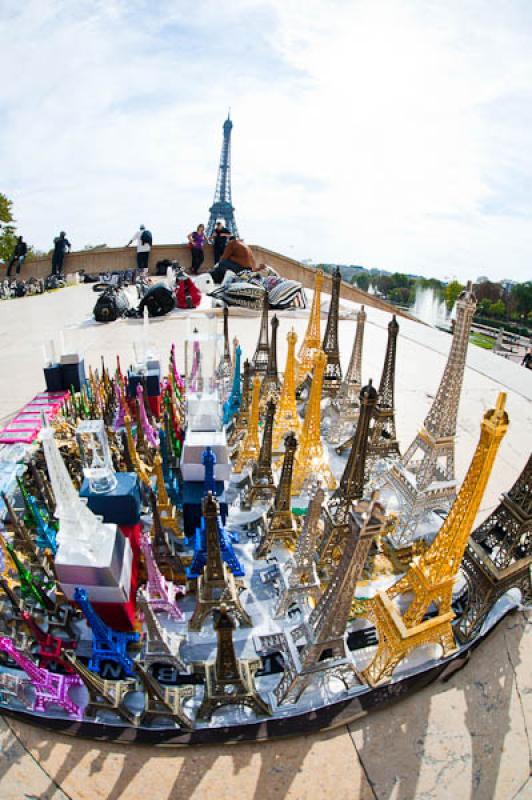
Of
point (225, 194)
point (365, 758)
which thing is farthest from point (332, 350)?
point (225, 194)

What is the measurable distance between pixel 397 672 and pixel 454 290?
45.7m

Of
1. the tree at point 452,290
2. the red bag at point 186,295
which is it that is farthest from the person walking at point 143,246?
the tree at point 452,290

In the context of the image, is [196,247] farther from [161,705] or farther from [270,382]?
[161,705]

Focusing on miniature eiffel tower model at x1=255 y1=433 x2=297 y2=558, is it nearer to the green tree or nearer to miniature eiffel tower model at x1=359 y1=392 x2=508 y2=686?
miniature eiffel tower model at x1=359 y1=392 x2=508 y2=686

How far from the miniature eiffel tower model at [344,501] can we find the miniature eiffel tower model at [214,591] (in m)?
1.37

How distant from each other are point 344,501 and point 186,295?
62.2 ft

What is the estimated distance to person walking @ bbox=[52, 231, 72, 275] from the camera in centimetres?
3234

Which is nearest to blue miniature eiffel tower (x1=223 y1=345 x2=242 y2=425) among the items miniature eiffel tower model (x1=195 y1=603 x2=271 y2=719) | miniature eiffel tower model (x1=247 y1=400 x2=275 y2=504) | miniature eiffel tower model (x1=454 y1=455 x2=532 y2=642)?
miniature eiffel tower model (x1=247 y1=400 x2=275 y2=504)

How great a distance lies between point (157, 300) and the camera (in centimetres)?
2152

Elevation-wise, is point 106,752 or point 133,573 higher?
point 133,573

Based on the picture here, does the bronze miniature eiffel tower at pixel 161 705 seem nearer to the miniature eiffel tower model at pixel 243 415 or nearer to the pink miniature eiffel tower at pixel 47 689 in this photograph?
the pink miniature eiffel tower at pixel 47 689

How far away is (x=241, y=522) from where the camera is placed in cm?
761

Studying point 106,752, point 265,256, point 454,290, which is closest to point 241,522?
point 106,752

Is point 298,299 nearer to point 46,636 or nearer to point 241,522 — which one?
point 241,522
